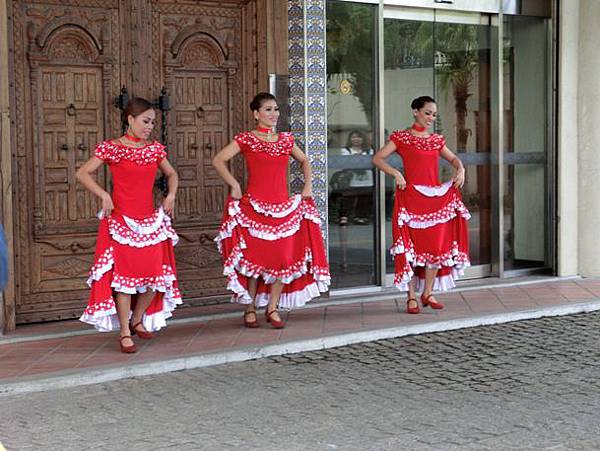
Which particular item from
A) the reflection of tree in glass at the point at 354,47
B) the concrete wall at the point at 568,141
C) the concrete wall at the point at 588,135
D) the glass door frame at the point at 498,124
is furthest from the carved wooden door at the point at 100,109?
the concrete wall at the point at 588,135

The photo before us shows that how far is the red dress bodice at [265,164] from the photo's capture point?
8734 millimetres

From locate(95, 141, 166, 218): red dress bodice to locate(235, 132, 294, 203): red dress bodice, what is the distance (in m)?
0.98

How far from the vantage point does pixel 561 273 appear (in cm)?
1223

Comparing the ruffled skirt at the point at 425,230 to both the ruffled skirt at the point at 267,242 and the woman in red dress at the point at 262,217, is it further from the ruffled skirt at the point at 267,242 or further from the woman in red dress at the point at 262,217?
the woman in red dress at the point at 262,217

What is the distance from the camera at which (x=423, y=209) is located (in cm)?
965

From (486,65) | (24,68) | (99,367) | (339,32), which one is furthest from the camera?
(486,65)

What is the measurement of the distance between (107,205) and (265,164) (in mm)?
1458

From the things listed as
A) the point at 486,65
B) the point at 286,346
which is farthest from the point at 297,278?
the point at 486,65

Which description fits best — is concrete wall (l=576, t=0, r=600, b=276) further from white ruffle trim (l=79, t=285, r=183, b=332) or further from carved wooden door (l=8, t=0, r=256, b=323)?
white ruffle trim (l=79, t=285, r=183, b=332)

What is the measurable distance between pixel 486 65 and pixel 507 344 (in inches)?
172

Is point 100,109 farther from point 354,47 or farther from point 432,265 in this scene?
point 432,265

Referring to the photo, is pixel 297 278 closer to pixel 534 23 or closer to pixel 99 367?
pixel 99 367

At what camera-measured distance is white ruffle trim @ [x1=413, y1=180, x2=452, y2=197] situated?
377 inches

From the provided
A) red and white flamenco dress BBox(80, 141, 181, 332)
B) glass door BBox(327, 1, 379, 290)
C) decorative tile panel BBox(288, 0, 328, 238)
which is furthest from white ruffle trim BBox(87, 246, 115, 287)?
glass door BBox(327, 1, 379, 290)
